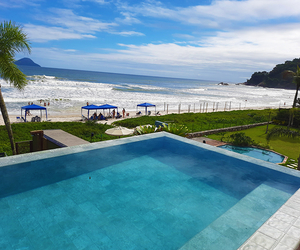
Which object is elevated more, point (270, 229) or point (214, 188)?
point (270, 229)

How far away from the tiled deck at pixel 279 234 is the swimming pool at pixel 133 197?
0.77m

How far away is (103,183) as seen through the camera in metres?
5.18

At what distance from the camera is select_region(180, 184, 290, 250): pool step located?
3.30 meters

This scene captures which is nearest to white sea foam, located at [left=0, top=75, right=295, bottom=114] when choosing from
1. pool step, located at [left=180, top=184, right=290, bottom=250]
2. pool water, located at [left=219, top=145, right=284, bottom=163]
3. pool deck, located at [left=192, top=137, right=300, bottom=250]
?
pool water, located at [left=219, top=145, right=284, bottom=163]

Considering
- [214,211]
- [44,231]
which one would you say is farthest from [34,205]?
[214,211]

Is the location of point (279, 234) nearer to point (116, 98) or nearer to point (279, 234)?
point (279, 234)

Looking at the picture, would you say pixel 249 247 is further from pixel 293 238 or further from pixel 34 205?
pixel 34 205

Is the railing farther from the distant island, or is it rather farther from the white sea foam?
the distant island

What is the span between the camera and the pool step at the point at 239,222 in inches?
130

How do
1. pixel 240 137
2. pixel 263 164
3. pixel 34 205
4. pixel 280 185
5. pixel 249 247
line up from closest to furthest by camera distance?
pixel 249 247 → pixel 34 205 → pixel 280 185 → pixel 263 164 → pixel 240 137

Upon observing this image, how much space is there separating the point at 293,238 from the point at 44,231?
347cm

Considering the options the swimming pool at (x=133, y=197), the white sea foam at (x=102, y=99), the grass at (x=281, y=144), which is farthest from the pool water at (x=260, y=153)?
the white sea foam at (x=102, y=99)

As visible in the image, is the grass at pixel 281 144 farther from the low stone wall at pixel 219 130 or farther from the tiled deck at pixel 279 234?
the tiled deck at pixel 279 234

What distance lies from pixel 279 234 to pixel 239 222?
1299 mm
